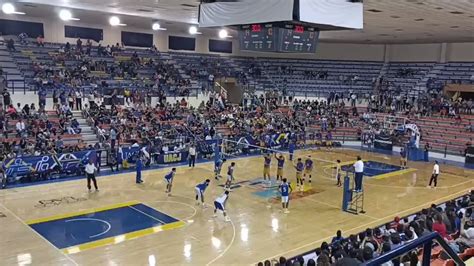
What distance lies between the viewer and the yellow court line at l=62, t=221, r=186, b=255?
44.4 feet

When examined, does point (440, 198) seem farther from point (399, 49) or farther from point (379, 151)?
point (399, 49)

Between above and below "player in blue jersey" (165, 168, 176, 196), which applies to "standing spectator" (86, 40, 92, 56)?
above

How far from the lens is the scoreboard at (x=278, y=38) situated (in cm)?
1252

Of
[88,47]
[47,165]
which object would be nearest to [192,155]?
[47,165]

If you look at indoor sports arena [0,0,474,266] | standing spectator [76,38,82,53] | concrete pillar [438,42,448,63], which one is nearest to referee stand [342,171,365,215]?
indoor sports arena [0,0,474,266]

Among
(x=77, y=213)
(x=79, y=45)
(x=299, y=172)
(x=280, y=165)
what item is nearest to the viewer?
(x=77, y=213)

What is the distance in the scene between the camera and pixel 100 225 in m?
15.6

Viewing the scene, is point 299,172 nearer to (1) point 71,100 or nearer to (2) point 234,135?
(2) point 234,135

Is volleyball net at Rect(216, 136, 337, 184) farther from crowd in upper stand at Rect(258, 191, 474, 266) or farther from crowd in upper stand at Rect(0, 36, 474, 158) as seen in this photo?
crowd in upper stand at Rect(258, 191, 474, 266)

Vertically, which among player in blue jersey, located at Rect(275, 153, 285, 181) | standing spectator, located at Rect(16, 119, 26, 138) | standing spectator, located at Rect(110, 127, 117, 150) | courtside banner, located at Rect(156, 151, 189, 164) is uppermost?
standing spectator, located at Rect(16, 119, 26, 138)

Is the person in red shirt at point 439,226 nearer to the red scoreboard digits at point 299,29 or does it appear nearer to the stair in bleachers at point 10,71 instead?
the red scoreboard digits at point 299,29

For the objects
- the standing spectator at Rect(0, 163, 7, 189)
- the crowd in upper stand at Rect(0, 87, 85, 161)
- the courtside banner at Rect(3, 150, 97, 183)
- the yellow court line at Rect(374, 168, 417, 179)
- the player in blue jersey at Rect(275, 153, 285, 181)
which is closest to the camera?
the standing spectator at Rect(0, 163, 7, 189)

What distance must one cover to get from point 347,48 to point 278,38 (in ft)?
126

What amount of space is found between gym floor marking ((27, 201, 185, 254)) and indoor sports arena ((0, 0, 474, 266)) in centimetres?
8
